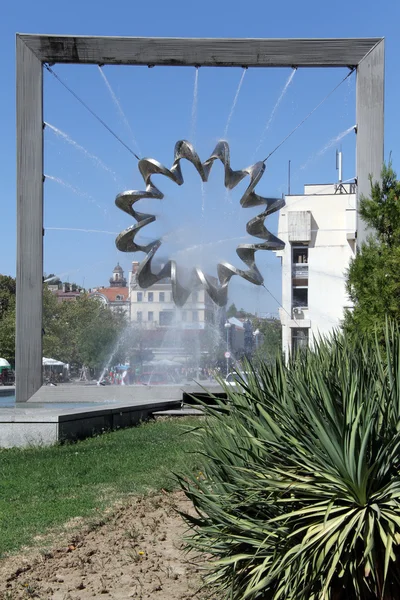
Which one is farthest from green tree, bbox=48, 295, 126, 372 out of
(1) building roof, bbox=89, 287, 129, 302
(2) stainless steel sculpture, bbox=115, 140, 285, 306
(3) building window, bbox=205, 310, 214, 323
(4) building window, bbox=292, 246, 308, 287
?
(4) building window, bbox=292, 246, 308, 287

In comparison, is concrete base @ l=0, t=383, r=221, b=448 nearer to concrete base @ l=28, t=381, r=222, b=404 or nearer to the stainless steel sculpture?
concrete base @ l=28, t=381, r=222, b=404

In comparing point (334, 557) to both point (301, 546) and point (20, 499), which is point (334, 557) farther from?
point (20, 499)

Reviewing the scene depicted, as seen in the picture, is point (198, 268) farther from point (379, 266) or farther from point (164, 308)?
point (379, 266)

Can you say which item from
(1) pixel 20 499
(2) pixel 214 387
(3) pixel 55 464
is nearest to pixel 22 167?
(2) pixel 214 387

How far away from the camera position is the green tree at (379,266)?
9414mm

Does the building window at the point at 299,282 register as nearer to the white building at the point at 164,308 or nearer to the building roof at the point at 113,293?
the white building at the point at 164,308

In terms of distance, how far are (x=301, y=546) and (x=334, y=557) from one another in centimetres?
16

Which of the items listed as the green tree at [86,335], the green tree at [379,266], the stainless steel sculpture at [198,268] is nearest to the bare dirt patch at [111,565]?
the green tree at [379,266]

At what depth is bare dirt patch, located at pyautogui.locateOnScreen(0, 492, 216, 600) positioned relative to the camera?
485 centimetres

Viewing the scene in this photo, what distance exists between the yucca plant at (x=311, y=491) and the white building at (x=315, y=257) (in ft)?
35.0

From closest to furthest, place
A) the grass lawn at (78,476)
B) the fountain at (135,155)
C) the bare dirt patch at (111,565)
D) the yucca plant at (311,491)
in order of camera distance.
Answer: the yucca plant at (311,491) < the bare dirt patch at (111,565) < the grass lawn at (78,476) < the fountain at (135,155)

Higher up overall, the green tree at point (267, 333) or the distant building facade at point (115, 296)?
the distant building facade at point (115, 296)

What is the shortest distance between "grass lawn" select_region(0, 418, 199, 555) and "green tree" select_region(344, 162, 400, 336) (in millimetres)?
2440

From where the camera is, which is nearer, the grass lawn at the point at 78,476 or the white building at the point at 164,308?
the grass lawn at the point at 78,476
